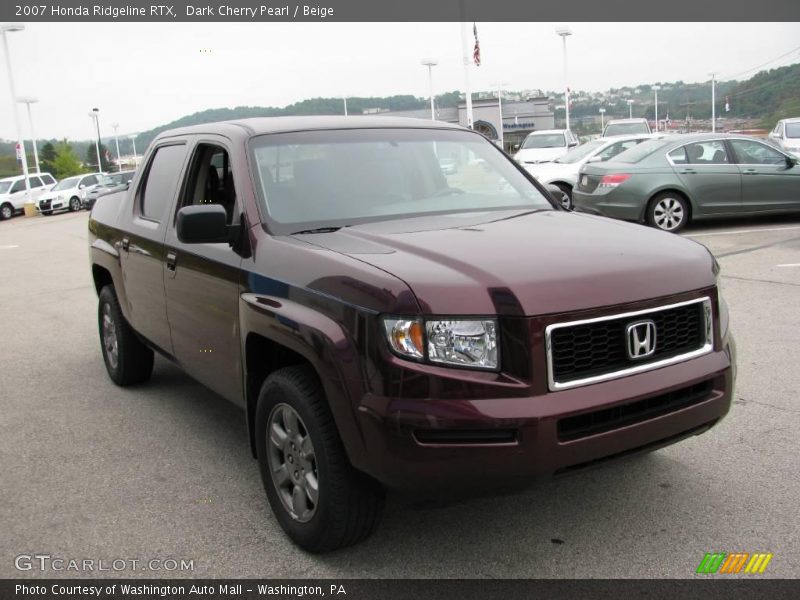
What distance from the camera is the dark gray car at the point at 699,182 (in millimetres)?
12188

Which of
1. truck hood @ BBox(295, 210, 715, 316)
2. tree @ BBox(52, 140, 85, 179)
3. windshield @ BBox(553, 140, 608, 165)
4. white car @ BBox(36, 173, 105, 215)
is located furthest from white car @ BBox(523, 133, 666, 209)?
tree @ BBox(52, 140, 85, 179)

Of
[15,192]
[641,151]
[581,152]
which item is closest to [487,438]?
[641,151]

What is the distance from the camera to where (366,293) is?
2.82 m

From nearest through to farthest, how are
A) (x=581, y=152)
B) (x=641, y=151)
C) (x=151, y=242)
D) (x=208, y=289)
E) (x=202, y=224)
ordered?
(x=202, y=224)
(x=208, y=289)
(x=151, y=242)
(x=641, y=151)
(x=581, y=152)

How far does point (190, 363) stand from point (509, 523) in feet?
6.46

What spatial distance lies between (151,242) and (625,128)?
23203 mm

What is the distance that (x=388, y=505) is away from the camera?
3.73m

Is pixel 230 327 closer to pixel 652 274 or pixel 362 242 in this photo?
pixel 362 242

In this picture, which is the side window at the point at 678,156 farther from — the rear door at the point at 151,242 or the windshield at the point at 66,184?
the windshield at the point at 66,184

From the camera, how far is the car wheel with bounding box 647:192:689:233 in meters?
12.2

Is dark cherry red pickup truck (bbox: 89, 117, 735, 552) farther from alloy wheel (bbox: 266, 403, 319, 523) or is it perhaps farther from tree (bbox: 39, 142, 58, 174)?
tree (bbox: 39, 142, 58, 174)

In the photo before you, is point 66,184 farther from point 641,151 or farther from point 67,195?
Result: point 641,151

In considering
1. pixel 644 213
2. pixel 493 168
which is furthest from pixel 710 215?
pixel 493 168

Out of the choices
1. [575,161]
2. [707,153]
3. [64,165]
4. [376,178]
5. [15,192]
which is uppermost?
[64,165]
